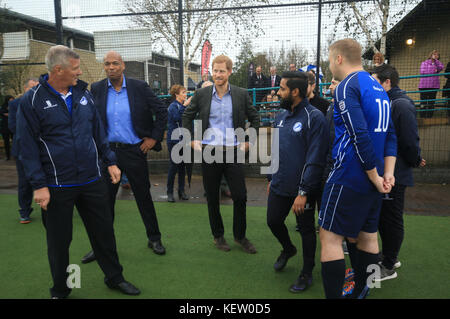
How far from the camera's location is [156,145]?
12.1ft

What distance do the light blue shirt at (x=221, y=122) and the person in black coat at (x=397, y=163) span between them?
1.48 metres

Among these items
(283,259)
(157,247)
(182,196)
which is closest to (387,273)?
(283,259)

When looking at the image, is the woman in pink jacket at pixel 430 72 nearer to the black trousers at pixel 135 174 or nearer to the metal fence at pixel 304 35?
the metal fence at pixel 304 35

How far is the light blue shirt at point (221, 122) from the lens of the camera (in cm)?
362

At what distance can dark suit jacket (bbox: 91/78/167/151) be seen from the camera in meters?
3.46

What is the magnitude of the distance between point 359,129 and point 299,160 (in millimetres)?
842

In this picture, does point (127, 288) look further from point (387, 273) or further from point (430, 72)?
point (430, 72)

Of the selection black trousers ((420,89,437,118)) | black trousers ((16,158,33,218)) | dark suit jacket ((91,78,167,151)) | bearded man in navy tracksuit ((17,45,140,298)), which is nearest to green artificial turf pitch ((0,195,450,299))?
black trousers ((16,158,33,218))

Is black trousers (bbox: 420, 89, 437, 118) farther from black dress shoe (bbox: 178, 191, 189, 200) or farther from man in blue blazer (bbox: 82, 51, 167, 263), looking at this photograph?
man in blue blazer (bbox: 82, 51, 167, 263)

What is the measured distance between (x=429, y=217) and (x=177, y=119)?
429 cm

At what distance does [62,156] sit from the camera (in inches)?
98.0

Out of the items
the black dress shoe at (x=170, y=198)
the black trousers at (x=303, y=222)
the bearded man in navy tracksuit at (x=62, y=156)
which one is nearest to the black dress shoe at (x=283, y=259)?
the black trousers at (x=303, y=222)

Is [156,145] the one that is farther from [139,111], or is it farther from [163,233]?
[163,233]

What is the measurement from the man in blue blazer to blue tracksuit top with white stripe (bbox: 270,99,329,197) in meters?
1.38
